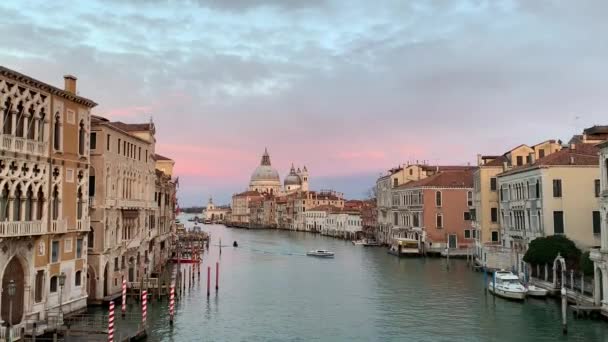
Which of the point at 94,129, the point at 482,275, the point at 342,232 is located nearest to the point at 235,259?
the point at 482,275

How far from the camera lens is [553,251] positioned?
2734 centimetres

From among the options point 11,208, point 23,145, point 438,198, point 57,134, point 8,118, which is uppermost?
point 8,118

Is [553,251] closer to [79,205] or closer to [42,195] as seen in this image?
[79,205]

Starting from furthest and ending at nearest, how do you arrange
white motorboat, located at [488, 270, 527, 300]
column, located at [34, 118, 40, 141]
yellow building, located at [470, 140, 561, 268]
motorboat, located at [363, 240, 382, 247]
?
motorboat, located at [363, 240, 382, 247]
yellow building, located at [470, 140, 561, 268]
white motorboat, located at [488, 270, 527, 300]
column, located at [34, 118, 40, 141]

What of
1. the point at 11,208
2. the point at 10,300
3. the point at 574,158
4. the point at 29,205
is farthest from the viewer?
the point at 574,158

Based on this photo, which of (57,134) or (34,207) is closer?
(34,207)

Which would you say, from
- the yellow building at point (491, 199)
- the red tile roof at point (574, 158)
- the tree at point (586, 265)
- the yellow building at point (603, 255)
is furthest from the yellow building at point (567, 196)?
the yellow building at point (603, 255)

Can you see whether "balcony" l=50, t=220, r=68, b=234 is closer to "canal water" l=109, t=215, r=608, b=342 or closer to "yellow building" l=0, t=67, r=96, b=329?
"yellow building" l=0, t=67, r=96, b=329

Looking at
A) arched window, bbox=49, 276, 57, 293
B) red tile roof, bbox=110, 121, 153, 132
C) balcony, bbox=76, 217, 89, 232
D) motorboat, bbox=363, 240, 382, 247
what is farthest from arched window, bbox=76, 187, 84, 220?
motorboat, bbox=363, 240, 382, 247

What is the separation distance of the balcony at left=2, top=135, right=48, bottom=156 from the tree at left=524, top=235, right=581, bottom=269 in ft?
70.5

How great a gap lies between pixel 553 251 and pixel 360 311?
9.36m

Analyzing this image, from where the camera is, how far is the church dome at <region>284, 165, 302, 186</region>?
16230 cm

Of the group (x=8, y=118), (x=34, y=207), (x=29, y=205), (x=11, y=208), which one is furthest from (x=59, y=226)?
(x=8, y=118)

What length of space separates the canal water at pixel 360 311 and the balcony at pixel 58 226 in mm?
4580
